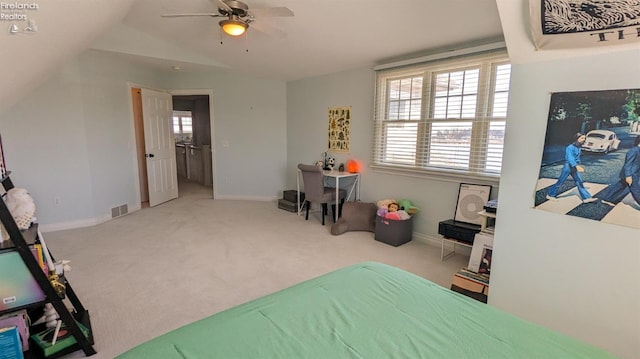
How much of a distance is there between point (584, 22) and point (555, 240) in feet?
3.46

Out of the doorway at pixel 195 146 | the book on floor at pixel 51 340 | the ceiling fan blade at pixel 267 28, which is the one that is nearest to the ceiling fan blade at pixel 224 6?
the ceiling fan blade at pixel 267 28

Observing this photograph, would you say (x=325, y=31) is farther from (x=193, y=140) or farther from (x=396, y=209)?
(x=193, y=140)

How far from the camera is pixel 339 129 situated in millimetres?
4656

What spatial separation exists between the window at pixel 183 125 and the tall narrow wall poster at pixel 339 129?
5061 millimetres

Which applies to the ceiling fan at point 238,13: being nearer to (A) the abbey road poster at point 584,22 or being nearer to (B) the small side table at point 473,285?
(A) the abbey road poster at point 584,22

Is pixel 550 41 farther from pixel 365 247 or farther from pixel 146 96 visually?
pixel 146 96

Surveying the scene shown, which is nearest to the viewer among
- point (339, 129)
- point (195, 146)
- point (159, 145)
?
point (339, 129)

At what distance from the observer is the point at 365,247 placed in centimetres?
349

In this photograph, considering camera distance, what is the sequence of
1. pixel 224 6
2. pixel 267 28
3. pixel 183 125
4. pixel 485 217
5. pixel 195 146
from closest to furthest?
pixel 224 6 → pixel 485 217 → pixel 267 28 → pixel 195 146 → pixel 183 125

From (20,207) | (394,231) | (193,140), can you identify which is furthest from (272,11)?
(193,140)

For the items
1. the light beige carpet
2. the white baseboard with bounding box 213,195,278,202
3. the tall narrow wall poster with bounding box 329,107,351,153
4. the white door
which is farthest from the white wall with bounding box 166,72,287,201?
the tall narrow wall poster with bounding box 329,107,351,153

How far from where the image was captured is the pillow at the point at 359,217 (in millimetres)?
4008

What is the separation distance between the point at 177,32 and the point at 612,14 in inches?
159

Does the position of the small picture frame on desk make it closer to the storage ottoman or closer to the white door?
the storage ottoman
